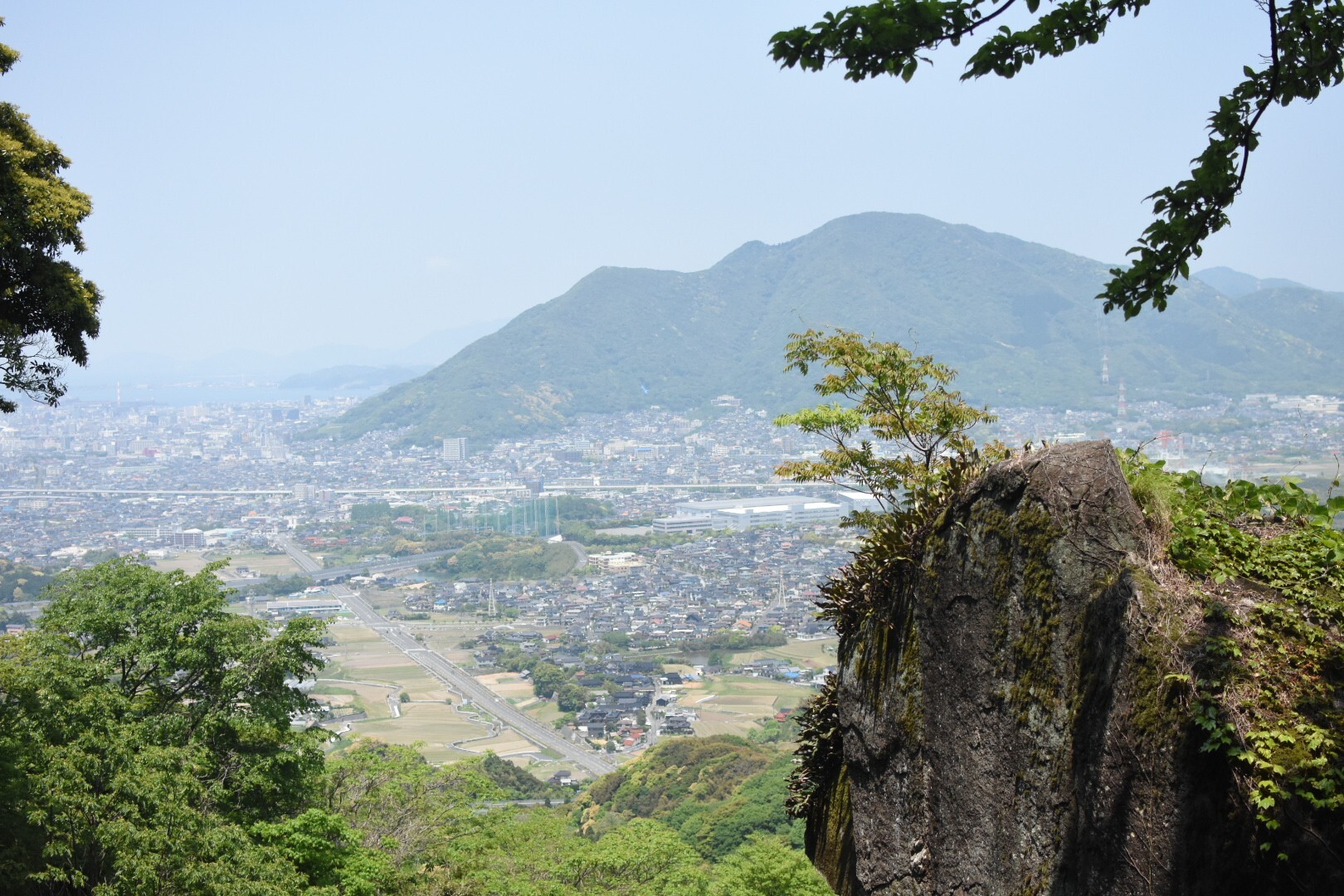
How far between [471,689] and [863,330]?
80527mm

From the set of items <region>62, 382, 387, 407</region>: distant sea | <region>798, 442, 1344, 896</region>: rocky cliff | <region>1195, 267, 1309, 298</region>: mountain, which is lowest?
<region>798, 442, 1344, 896</region>: rocky cliff

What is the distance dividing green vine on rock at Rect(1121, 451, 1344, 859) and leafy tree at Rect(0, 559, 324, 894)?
6.89 meters

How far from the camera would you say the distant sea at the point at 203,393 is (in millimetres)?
158500

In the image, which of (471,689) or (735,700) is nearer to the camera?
(735,700)

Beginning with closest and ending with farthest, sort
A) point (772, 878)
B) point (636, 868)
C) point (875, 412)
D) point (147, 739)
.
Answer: point (147, 739), point (875, 412), point (772, 878), point (636, 868)

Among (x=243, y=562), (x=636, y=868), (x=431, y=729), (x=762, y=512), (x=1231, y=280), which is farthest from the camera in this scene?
(x=1231, y=280)

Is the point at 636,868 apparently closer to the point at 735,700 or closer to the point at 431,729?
the point at 431,729

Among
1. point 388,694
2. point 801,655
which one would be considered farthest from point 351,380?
point 801,655

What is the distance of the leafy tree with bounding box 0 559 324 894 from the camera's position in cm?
699

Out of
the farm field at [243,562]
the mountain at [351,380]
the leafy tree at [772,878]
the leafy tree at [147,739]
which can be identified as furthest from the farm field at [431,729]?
the mountain at [351,380]

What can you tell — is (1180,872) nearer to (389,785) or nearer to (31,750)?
(31,750)

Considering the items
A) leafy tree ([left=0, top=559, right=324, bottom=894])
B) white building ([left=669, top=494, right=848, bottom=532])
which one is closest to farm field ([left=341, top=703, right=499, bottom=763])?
leafy tree ([left=0, top=559, right=324, bottom=894])

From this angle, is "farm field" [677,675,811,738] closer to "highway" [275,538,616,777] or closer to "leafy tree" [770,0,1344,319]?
"highway" [275,538,616,777]

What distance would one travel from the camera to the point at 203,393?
178 m
